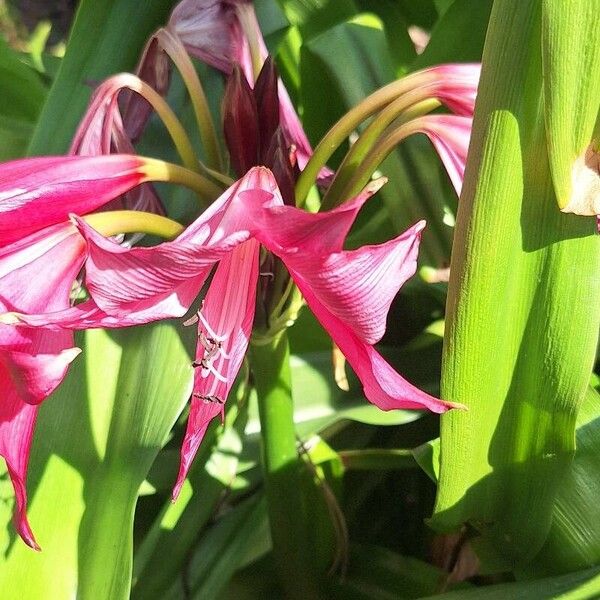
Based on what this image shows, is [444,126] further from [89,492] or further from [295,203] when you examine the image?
[89,492]

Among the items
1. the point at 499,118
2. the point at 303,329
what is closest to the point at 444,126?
the point at 499,118

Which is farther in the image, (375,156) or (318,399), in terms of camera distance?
(318,399)

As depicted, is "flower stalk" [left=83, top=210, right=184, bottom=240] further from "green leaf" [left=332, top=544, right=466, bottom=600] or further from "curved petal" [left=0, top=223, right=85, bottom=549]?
"green leaf" [left=332, top=544, right=466, bottom=600]

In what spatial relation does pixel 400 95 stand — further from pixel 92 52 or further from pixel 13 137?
pixel 13 137

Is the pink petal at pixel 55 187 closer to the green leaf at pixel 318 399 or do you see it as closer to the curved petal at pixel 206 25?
the curved petal at pixel 206 25

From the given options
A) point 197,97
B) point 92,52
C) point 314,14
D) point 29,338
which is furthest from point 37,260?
point 314,14

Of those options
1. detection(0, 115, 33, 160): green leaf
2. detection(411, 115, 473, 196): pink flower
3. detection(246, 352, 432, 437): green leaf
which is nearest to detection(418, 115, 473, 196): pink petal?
detection(411, 115, 473, 196): pink flower
